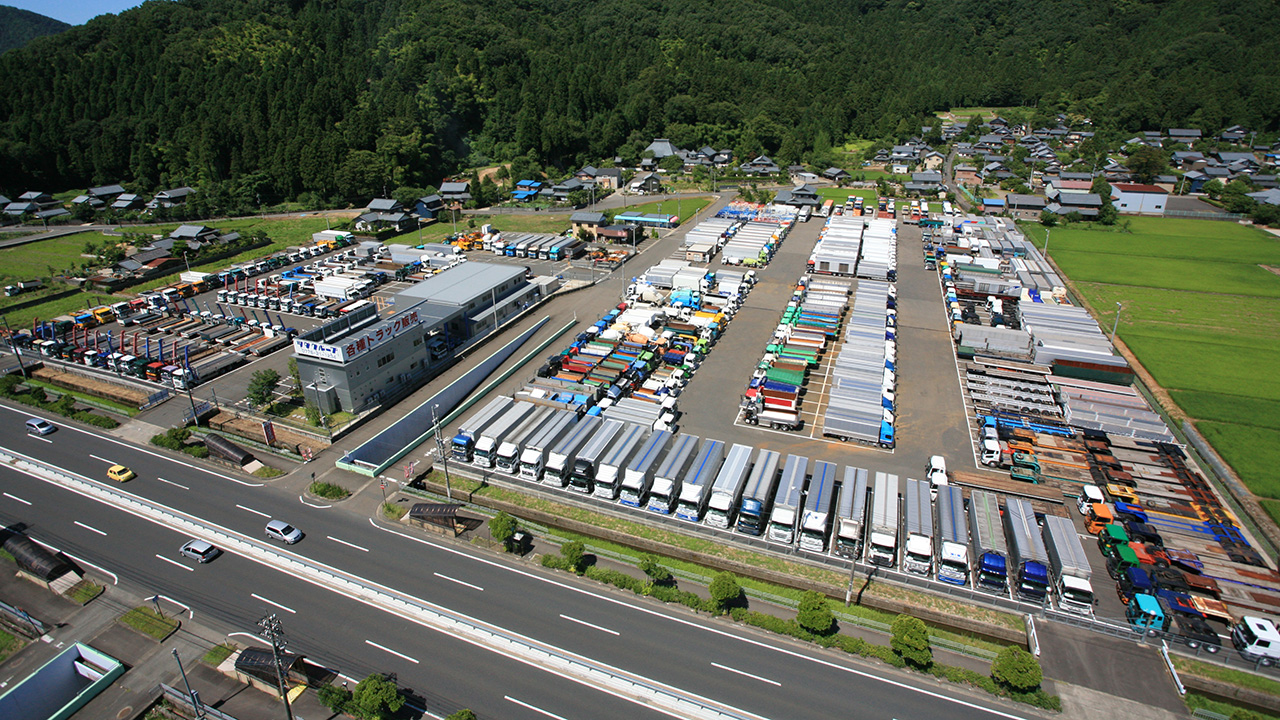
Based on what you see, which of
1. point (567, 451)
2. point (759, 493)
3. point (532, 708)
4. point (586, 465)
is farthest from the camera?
point (567, 451)

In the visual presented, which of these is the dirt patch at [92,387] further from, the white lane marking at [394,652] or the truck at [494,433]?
the white lane marking at [394,652]

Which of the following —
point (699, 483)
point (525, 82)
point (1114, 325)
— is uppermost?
point (525, 82)

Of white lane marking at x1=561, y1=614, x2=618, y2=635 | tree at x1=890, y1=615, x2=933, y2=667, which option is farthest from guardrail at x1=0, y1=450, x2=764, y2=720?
tree at x1=890, y1=615, x2=933, y2=667

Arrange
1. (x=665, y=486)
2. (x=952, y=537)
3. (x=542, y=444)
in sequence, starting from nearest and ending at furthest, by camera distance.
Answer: (x=952, y=537) < (x=665, y=486) < (x=542, y=444)

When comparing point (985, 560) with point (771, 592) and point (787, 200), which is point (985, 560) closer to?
point (771, 592)

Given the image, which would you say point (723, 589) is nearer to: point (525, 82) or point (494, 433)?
point (494, 433)

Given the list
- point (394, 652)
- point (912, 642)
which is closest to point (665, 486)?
point (912, 642)

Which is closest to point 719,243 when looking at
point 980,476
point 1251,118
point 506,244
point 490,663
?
point 506,244
